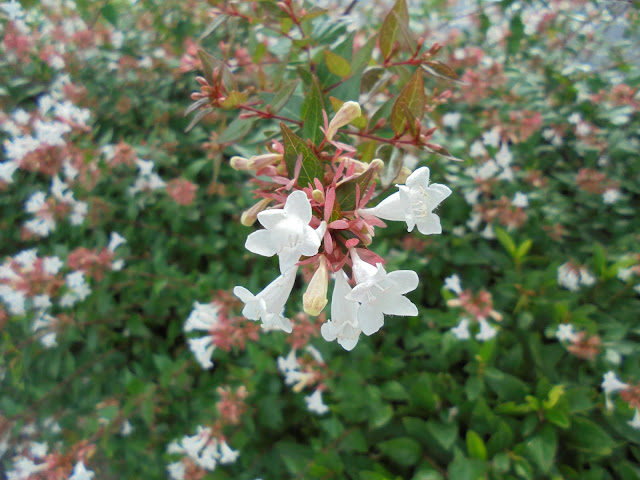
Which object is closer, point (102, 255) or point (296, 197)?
point (296, 197)

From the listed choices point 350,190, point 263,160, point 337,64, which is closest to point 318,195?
point 350,190

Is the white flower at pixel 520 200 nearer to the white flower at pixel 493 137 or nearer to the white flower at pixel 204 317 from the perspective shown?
→ the white flower at pixel 493 137

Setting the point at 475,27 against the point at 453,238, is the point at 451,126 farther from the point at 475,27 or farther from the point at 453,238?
the point at 475,27

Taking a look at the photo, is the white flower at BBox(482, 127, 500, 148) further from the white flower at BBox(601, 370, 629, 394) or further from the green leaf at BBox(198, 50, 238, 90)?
the green leaf at BBox(198, 50, 238, 90)

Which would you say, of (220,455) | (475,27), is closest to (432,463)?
(220,455)

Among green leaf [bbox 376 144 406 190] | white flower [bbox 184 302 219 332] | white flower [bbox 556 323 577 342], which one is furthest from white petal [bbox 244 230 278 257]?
white flower [bbox 556 323 577 342]

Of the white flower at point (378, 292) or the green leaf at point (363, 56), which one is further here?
the green leaf at point (363, 56)

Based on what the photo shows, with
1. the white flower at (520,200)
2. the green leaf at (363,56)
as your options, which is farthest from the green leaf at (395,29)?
the white flower at (520,200)
